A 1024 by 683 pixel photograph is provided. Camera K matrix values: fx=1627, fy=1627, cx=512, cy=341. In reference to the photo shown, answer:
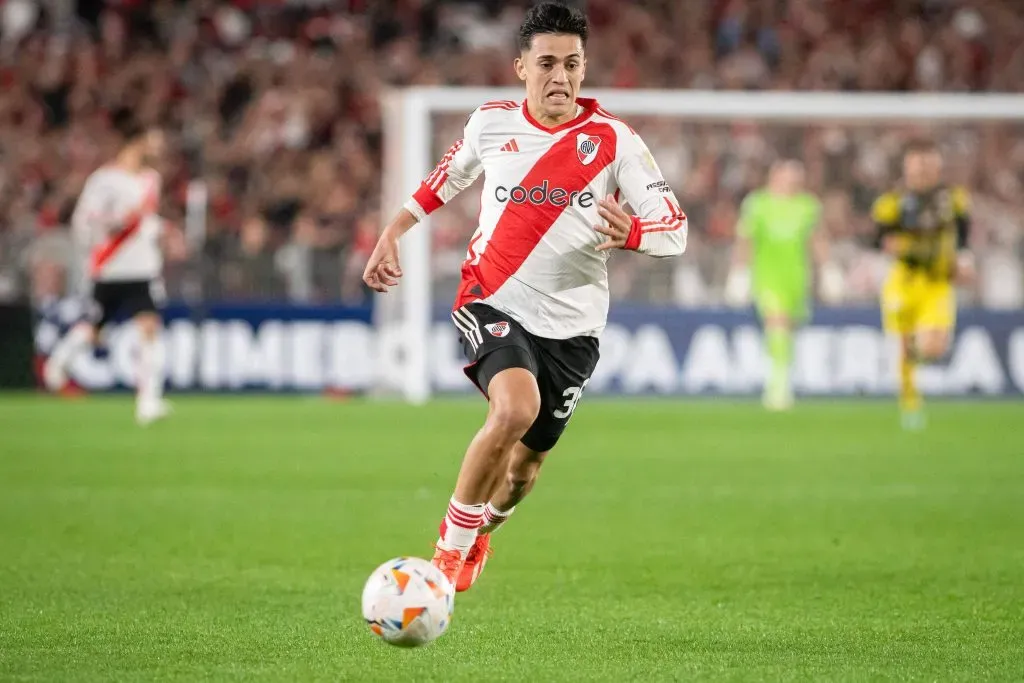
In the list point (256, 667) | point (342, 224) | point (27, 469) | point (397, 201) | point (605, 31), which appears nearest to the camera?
point (256, 667)

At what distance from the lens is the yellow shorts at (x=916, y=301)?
14.8 m

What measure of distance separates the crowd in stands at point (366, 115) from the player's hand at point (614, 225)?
12.5 meters

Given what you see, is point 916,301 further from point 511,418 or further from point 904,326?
point 511,418

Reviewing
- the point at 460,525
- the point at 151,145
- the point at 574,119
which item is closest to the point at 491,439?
the point at 460,525

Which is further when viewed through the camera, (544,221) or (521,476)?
(521,476)

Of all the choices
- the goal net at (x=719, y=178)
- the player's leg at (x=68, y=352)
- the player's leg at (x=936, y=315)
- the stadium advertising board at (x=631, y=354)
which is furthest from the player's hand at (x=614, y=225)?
the stadium advertising board at (x=631, y=354)

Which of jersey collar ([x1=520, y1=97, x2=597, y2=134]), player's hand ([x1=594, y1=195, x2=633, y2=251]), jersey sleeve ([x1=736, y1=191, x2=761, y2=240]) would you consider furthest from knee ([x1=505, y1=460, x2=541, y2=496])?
jersey sleeve ([x1=736, y1=191, x2=761, y2=240])

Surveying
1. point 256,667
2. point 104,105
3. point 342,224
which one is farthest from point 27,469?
point 104,105

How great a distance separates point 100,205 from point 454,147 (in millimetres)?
8820

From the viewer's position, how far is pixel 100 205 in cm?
1462

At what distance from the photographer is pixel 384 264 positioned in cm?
615

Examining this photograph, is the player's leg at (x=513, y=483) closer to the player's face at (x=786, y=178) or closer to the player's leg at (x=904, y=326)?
the player's leg at (x=904, y=326)

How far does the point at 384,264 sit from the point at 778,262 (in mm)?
11719

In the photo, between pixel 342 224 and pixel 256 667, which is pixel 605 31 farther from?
pixel 256 667
